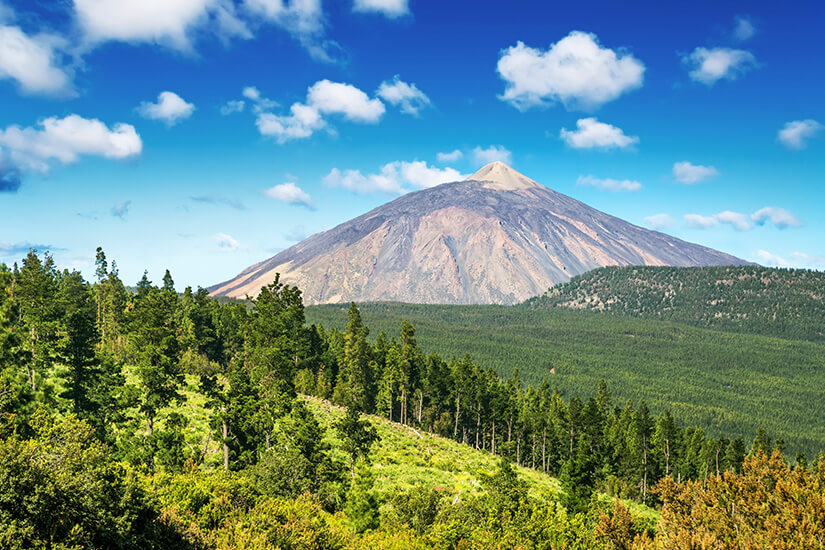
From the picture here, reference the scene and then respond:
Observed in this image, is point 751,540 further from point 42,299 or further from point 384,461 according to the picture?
point 42,299

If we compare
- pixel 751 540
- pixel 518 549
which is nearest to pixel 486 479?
pixel 518 549

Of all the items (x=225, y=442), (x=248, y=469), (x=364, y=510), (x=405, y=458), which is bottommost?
(x=405, y=458)

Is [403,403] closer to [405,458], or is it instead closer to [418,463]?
[405,458]

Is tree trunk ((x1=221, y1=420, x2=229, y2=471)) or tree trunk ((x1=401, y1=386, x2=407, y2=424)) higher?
tree trunk ((x1=221, y1=420, x2=229, y2=471))

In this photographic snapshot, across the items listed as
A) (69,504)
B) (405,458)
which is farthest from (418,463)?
(69,504)

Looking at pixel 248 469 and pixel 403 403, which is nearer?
pixel 248 469

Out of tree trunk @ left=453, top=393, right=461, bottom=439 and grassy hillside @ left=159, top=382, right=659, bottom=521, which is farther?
tree trunk @ left=453, top=393, right=461, bottom=439

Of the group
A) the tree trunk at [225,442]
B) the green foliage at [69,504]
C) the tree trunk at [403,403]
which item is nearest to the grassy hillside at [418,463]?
the tree trunk at [403,403]

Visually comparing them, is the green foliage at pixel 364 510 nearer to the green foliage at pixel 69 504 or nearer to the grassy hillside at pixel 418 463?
the grassy hillside at pixel 418 463

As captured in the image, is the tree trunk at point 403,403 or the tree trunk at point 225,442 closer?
the tree trunk at point 225,442

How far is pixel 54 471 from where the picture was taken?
14594mm

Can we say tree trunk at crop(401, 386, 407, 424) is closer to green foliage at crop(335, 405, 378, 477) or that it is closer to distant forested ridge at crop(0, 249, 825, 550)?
distant forested ridge at crop(0, 249, 825, 550)

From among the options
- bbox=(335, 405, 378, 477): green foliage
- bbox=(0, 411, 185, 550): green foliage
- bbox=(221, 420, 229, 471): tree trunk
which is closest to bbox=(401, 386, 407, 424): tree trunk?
bbox=(335, 405, 378, 477): green foliage

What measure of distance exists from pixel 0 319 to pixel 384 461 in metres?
35.6
